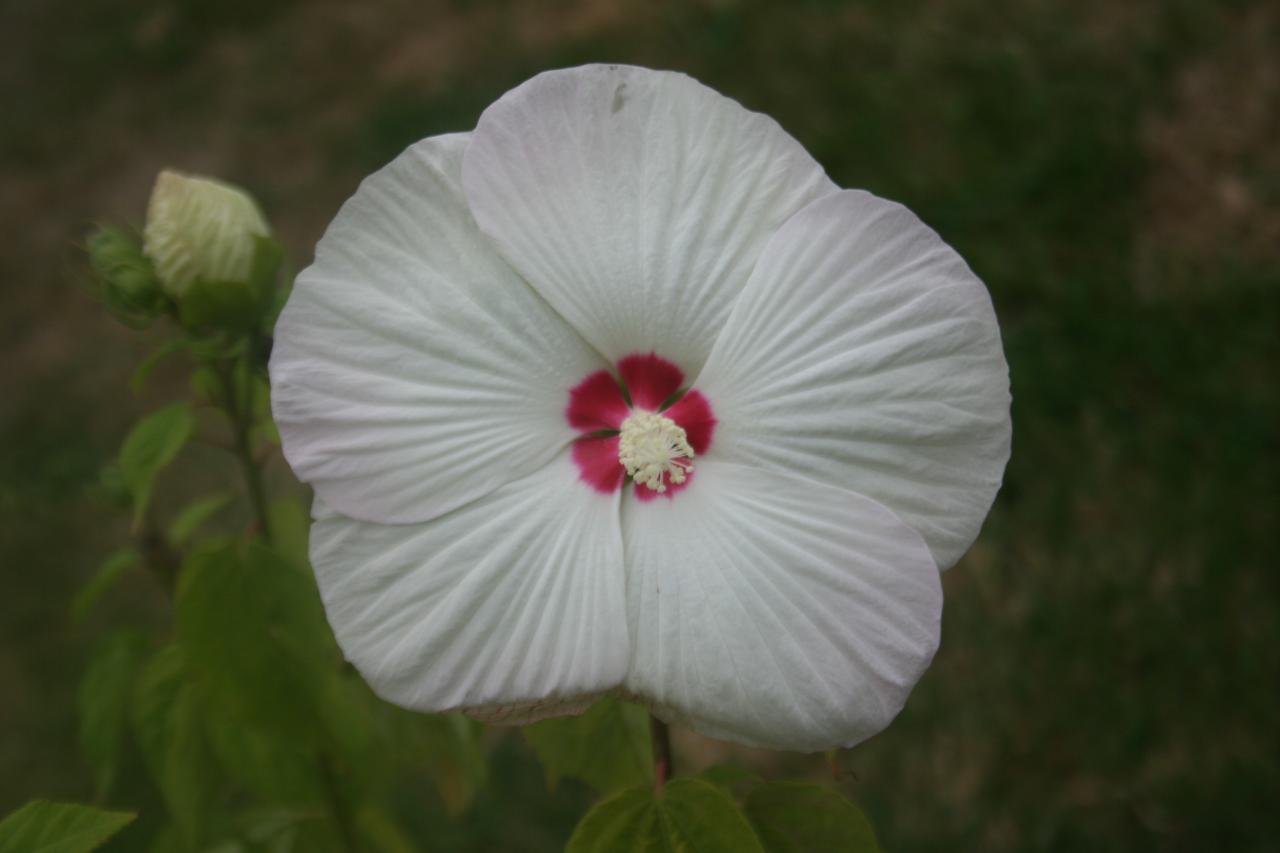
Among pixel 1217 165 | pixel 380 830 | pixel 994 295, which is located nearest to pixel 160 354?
pixel 380 830

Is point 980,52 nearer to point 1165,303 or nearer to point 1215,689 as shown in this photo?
point 1165,303

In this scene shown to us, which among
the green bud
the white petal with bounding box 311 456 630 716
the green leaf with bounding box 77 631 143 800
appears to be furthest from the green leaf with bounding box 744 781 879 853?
the green leaf with bounding box 77 631 143 800

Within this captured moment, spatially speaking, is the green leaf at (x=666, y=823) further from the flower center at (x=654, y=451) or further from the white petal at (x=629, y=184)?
the white petal at (x=629, y=184)

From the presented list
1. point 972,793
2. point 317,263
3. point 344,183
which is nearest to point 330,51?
point 344,183

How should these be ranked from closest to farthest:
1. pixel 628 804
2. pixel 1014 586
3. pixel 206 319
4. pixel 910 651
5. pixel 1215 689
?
pixel 910 651 → pixel 628 804 → pixel 206 319 → pixel 1215 689 → pixel 1014 586

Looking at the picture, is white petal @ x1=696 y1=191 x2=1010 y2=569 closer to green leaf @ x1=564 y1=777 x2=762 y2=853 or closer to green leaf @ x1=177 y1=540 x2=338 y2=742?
green leaf @ x1=564 y1=777 x2=762 y2=853
